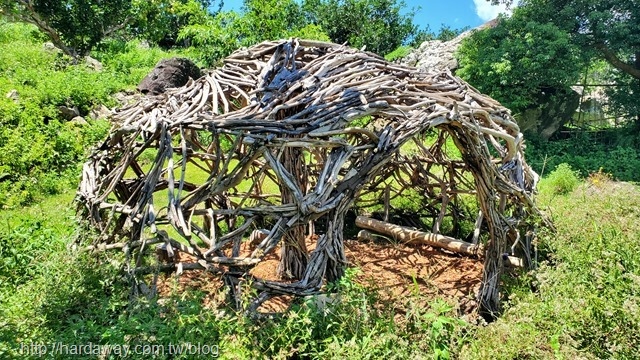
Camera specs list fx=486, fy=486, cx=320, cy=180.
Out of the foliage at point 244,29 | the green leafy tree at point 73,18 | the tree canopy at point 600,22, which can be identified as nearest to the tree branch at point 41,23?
the green leafy tree at point 73,18

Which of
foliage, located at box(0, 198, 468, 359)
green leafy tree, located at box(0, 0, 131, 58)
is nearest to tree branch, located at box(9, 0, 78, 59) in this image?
green leafy tree, located at box(0, 0, 131, 58)

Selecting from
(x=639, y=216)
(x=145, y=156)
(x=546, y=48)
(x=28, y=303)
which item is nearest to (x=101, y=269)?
(x=28, y=303)

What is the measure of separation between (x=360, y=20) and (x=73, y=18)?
1123cm

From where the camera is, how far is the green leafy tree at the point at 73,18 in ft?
49.4

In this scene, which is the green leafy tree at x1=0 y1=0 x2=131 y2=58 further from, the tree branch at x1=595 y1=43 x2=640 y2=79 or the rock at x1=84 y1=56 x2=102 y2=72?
the tree branch at x1=595 y1=43 x2=640 y2=79

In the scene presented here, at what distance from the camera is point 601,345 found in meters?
3.27

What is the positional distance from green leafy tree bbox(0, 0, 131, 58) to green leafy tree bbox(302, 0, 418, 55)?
7.92 meters

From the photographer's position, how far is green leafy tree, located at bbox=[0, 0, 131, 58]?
15055 mm

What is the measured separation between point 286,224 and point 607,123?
14.0 metres

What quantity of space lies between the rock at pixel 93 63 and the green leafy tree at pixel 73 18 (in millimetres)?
624

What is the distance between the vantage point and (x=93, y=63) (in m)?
15.3

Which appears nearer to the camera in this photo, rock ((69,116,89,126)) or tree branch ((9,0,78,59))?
rock ((69,116,89,126))

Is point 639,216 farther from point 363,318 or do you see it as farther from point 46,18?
point 46,18

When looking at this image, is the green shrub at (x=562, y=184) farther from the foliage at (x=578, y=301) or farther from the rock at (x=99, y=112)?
the rock at (x=99, y=112)
